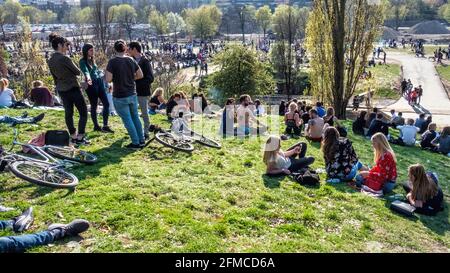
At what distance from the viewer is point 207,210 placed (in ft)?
20.9

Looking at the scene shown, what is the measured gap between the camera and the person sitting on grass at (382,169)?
7977 mm

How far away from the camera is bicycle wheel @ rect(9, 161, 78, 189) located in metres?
6.08

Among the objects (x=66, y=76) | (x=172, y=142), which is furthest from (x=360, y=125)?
(x=66, y=76)

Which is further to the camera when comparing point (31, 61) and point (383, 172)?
point (31, 61)

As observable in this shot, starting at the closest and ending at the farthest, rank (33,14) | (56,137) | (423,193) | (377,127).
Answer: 1. (423,193)
2. (56,137)
3. (377,127)
4. (33,14)

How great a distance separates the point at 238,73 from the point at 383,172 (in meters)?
19.3

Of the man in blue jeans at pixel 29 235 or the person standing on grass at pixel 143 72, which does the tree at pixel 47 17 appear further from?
the man in blue jeans at pixel 29 235

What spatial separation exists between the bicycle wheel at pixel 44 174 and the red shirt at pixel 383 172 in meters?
5.54

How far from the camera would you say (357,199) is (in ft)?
A: 24.9

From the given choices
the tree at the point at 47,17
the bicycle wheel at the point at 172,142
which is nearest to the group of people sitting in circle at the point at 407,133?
the bicycle wheel at the point at 172,142

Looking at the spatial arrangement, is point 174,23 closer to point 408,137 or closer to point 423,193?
point 408,137

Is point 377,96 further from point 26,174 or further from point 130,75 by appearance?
point 26,174

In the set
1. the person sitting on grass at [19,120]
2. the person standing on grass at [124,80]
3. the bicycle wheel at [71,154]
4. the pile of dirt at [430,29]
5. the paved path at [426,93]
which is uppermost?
the pile of dirt at [430,29]

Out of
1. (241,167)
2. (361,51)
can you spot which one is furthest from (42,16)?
(241,167)
